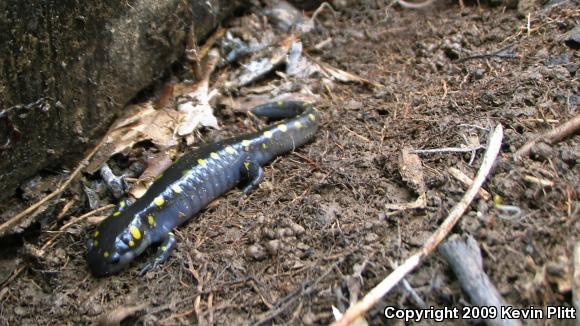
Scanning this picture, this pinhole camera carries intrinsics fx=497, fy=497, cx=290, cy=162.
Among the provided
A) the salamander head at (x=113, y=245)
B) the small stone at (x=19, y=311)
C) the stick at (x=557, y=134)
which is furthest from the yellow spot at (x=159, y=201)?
the stick at (x=557, y=134)

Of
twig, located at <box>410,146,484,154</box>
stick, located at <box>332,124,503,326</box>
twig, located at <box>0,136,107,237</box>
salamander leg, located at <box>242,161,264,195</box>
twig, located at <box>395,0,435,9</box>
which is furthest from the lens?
twig, located at <box>395,0,435,9</box>

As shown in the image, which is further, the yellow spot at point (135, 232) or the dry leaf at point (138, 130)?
the dry leaf at point (138, 130)

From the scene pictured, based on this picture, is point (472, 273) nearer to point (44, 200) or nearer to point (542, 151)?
point (542, 151)

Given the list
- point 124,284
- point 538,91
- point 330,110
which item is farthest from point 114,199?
point 538,91

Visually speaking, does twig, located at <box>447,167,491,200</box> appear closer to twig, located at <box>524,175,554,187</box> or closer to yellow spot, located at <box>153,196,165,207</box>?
twig, located at <box>524,175,554,187</box>

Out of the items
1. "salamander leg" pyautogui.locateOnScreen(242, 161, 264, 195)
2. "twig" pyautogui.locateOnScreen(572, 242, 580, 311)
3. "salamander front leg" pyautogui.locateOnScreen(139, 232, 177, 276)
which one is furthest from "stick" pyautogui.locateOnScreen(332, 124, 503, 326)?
"salamander leg" pyautogui.locateOnScreen(242, 161, 264, 195)

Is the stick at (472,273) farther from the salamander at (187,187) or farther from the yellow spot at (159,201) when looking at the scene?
the yellow spot at (159,201)
